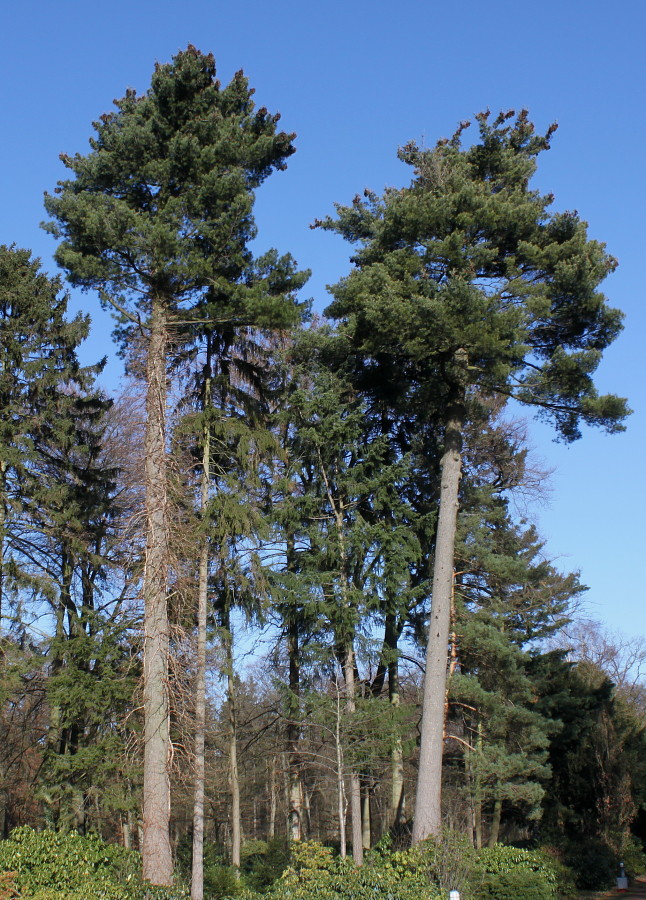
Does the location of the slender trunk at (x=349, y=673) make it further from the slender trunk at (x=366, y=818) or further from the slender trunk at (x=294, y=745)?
the slender trunk at (x=366, y=818)

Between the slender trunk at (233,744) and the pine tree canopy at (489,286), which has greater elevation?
the pine tree canopy at (489,286)

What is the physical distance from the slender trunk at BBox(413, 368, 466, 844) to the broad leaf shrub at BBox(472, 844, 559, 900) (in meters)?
1.13

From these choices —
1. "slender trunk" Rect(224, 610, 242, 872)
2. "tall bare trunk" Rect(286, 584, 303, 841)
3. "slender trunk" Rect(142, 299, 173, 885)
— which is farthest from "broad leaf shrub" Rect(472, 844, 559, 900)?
"slender trunk" Rect(224, 610, 242, 872)

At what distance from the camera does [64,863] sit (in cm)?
1244

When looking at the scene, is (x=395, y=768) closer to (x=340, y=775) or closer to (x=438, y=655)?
(x=340, y=775)

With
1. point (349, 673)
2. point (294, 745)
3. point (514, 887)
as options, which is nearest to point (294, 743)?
point (294, 745)

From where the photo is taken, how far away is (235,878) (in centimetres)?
1808

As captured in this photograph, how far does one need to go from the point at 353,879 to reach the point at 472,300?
9.51 meters

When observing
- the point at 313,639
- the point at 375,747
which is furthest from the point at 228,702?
the point at 375,747

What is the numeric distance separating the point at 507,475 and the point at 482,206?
27.8 ft

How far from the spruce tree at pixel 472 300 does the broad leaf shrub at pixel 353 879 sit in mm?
1761

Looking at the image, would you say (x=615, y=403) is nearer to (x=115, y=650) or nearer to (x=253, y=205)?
(x=253, y=205)

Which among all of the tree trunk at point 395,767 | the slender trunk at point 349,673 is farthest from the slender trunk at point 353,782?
the tree trunk at point 395,767

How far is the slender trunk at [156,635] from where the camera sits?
42.9ft
